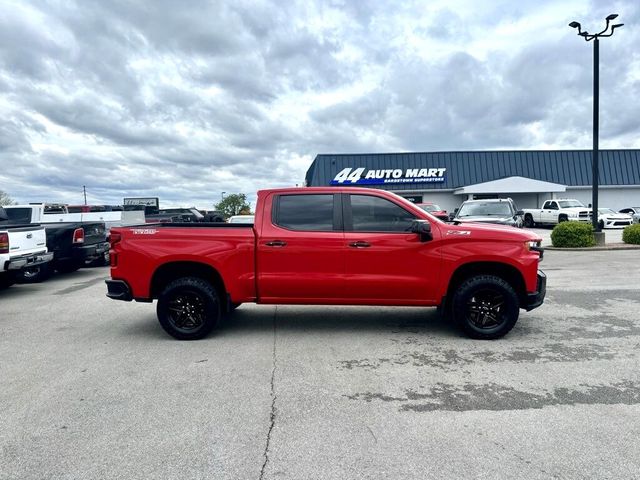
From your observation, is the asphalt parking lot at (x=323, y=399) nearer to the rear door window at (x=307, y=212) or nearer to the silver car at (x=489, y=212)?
the rear door window at (x=307, y=212)

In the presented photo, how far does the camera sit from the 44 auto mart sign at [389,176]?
36.5m

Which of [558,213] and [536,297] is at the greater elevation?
[558,213]

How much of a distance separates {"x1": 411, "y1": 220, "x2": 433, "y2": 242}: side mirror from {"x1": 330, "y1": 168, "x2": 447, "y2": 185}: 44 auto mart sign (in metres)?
31.0

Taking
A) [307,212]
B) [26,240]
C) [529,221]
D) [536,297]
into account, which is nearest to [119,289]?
[307,212]

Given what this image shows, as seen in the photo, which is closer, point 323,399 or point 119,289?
point 323,399

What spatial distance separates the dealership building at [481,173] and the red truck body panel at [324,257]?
101 ft

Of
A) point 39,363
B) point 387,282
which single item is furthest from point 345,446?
point 39,363

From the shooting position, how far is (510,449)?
3102 millimetres

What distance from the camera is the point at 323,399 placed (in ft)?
12.9

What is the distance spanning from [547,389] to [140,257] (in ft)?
15.7

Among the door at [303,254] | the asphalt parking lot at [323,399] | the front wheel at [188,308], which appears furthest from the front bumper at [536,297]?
the front wheel at [188,308]

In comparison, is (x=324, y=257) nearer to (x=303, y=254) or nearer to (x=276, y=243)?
(x=303, y=254)

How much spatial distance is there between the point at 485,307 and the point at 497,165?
3558 cm

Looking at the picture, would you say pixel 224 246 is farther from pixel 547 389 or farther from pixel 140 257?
pixel 547 389
